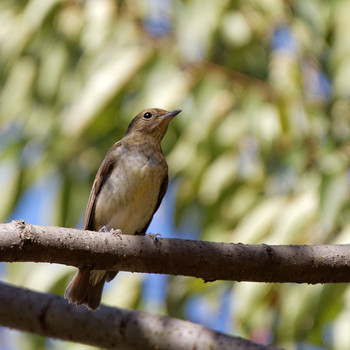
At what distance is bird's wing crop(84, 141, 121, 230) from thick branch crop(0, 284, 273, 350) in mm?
1124

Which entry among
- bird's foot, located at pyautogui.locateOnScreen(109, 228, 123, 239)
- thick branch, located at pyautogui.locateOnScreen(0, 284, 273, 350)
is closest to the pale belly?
bird's foot, located at pyautogui.locateOnScreen(109, 228, 123, 239)

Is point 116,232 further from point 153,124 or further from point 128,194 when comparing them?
point 153,124

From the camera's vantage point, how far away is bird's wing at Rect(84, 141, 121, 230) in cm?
494

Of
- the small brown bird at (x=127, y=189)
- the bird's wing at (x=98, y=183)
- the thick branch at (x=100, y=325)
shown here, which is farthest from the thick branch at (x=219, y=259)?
the bird's wing at (x=98, y=183)

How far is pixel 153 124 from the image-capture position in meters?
5.46

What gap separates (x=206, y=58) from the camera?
4785mm

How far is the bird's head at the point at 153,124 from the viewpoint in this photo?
543cm

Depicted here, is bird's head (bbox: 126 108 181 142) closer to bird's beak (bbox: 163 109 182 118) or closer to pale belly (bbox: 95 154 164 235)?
bird's beak (bbox: 163 109 182 118)

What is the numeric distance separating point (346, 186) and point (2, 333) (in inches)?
171

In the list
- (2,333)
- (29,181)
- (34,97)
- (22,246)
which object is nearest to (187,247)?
(22,246)

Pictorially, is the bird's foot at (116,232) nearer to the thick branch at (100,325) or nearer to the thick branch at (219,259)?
the thick branch at (219,259)

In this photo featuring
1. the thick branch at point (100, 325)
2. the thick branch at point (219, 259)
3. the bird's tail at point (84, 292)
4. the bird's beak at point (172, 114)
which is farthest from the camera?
the bird's beak at point (172, 114)

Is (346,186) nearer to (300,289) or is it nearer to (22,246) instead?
(300,289)

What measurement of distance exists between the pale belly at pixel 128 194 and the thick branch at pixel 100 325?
44.7 inches
